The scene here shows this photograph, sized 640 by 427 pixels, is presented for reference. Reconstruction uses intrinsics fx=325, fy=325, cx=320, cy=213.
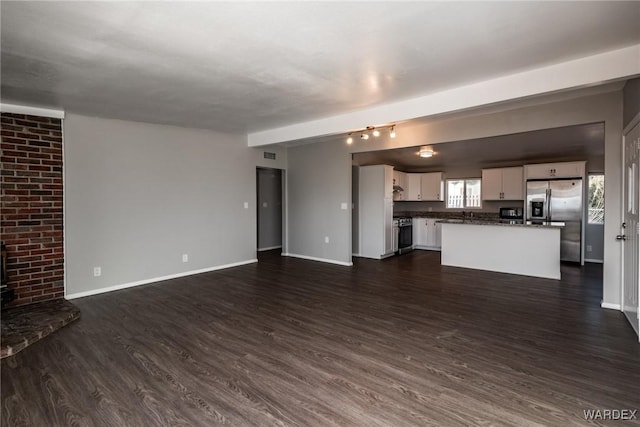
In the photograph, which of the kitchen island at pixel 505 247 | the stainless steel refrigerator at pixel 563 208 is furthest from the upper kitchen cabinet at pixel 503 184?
the kitchen island at pixel 505 247

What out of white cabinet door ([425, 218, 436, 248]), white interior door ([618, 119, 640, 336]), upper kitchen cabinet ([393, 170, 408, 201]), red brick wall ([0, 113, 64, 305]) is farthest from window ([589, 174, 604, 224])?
red brick wall ([0, 113, 64, 305])

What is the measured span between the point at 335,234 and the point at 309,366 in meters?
4.09

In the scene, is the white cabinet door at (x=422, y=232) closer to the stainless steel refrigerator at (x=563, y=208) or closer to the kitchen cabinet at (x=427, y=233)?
the kitchen cabinet at (x=427, y=233)

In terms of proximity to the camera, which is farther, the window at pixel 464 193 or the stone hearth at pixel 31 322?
the window at pixel 464 193

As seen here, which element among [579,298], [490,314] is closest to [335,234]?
[490,314]

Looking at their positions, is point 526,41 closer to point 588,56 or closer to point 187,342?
point 588,56

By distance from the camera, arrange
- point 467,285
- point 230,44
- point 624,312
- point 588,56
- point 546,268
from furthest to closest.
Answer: point 546,268 < point 467,285 < point 624,312 < point 588,56 < point 230,44

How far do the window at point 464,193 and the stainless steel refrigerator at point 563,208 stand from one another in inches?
53.5

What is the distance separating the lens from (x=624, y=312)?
3525mm

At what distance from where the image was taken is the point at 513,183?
24.7 feet

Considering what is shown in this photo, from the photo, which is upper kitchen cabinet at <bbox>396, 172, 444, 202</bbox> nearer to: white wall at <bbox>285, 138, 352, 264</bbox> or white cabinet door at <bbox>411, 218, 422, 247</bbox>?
white cabinet door at <bbox>411, 218, 422, 247</bbox>

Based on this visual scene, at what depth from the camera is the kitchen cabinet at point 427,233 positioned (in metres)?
8.27

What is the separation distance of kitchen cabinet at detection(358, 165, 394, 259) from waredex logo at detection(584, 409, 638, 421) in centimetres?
501

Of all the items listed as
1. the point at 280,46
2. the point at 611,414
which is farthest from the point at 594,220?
the point at 280,46
